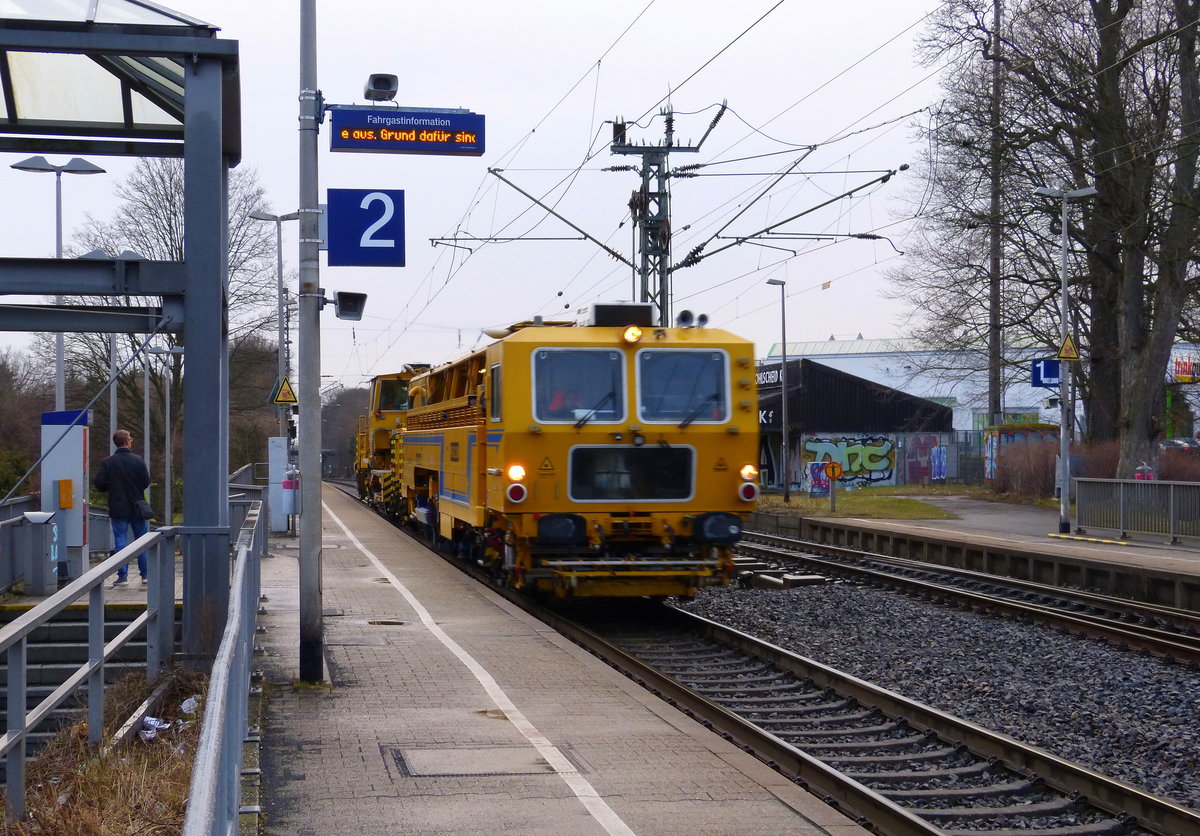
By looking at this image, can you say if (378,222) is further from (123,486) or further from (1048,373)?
(1048,373)

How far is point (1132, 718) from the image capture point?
9438mm

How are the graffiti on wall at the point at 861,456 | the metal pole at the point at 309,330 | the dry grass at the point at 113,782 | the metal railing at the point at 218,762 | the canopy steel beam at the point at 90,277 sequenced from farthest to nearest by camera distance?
the graffiti on wall at the point at 861,456, the metal pole at the point at 309,330, the canopy steel beam at the point at 90,277, the dry grass at the point at 113,782, the metal railing at the point at 218,762

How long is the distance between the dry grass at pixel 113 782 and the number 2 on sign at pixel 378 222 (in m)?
3.86

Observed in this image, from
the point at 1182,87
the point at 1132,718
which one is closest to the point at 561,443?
the point at 1132,718

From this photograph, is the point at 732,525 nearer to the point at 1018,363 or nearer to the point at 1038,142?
the point at 1038,142

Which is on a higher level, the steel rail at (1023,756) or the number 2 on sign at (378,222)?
the number 2 on sign at (378,222)

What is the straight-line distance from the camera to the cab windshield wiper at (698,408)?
13406 millimetres

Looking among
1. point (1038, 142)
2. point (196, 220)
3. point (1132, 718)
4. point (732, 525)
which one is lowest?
point (1132, 718)

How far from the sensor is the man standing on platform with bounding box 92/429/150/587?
1352cm

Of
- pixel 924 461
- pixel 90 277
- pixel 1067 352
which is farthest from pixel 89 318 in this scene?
pixel 924 461

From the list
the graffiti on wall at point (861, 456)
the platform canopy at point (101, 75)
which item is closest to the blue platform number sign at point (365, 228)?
the platform canopy at point (101, 75)

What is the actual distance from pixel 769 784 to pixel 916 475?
43976 mm

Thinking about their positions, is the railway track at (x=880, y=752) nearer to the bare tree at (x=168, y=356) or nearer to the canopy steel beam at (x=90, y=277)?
the canopy steel beam at (x=90, y=277)

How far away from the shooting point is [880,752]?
8492 mm
